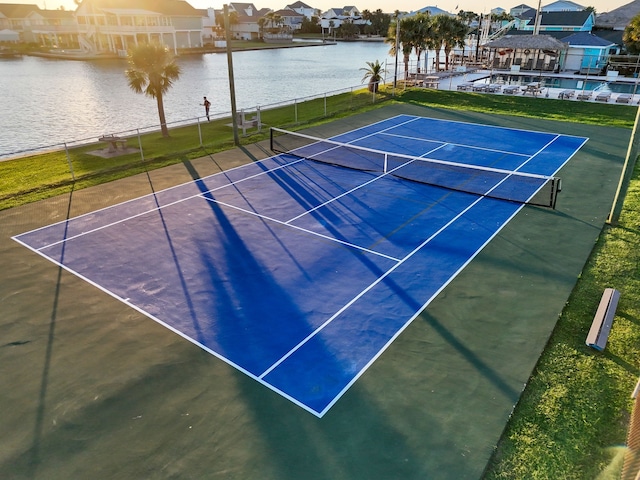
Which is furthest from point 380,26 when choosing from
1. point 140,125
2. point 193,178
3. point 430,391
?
point 430,391

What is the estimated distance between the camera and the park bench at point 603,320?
9.80 meters

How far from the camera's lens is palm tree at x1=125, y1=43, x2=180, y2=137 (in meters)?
26.5

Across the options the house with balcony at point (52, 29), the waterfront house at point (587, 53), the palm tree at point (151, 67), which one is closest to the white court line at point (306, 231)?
the palm tree at point (151, 67)

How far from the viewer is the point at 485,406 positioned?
27.7 ft

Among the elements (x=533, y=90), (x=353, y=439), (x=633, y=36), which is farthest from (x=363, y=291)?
(x=633, y=36)

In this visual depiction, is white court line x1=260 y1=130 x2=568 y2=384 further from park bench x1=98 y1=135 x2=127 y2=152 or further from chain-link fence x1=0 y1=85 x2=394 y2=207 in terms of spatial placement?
park bench x1=98 y1=135 x2=127 y2=152

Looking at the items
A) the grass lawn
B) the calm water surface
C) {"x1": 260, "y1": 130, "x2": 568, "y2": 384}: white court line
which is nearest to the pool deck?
the calm water surface

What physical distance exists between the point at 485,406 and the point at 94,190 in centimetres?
1746

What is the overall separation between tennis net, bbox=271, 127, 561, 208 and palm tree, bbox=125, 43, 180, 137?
829 centimetres

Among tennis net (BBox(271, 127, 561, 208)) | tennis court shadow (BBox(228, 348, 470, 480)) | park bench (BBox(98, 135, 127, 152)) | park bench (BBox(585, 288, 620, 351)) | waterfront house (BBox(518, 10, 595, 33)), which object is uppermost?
waterfront house (BBox(518, 10, 595, 33))

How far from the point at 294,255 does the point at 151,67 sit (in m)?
19.2

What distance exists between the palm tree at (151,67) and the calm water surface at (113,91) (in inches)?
306

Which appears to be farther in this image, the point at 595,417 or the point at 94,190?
the point at 94,190

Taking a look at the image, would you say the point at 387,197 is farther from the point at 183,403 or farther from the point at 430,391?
the point at 183,403
